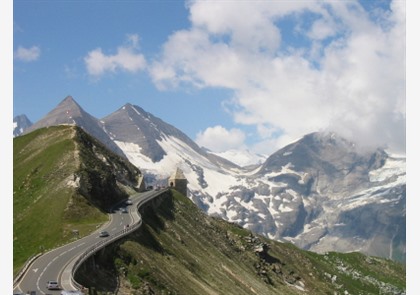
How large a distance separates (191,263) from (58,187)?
33547mm

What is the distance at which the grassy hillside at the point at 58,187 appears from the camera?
314 feet

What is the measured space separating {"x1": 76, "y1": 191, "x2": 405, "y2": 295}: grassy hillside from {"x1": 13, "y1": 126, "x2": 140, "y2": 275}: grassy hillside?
12111mm

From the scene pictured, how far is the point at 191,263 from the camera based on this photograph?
112 meters

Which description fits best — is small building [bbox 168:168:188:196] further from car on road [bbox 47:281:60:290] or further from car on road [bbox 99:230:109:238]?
car on road [bbox 47:281:60:290]

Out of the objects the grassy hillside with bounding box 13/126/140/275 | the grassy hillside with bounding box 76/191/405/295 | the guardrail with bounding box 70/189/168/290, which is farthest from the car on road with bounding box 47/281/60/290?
the grassy hillside with bounding box 13/126/140/275

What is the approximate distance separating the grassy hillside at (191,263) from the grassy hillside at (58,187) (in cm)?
1211

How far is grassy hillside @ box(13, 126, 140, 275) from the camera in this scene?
95625mm

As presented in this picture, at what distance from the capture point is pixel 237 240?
17362 cm

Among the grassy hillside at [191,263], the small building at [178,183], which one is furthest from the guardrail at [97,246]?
the small building at [178,183]

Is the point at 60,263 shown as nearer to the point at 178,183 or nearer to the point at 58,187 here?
the point at 58,187

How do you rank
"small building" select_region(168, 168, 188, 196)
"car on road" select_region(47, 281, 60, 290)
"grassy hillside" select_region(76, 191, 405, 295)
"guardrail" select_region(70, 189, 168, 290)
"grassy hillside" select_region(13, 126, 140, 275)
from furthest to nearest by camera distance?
"small building" select_region(168, 168, 188, 196), "grassy hillside" select_region(13, 126, 140, 275), "grassy hillside" select_region(76, 191, 405, 295), "guardrail" select_region(70, 189, 168, 290), "car on road" select_region(47, 281, 60, 290)

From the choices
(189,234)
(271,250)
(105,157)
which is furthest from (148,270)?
(271,250)

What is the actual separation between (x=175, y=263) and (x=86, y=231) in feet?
60.3
